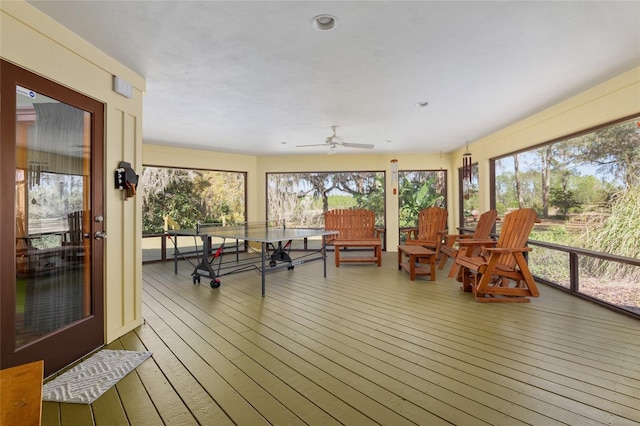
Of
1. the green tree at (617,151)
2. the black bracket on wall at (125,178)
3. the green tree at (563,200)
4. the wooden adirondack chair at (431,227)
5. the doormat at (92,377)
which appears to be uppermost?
the green tree at (617,151)

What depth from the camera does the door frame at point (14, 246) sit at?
1.94m

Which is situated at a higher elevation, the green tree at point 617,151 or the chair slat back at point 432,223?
the green tree at point 617,151

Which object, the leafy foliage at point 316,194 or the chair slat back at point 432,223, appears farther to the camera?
the leafy foliage at point 316,194

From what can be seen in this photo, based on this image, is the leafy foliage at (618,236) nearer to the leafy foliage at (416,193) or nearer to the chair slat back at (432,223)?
the chair slat back at (432,223)

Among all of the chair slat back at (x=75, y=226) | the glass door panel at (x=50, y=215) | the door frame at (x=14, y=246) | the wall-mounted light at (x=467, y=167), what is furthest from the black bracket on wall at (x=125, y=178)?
the wall-mounted light at (x=467, y=167)

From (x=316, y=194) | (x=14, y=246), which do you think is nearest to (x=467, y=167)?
(x=316, y=194)

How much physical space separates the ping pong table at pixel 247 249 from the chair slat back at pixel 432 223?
2148mm

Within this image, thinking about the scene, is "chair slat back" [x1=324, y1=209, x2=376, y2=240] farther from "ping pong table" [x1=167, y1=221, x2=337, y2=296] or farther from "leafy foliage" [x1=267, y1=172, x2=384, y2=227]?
"leafy foliage" [x1=267, y1=172, x2=384, y2=227]

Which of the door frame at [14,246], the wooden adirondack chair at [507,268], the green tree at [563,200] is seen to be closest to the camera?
the door frame at [14,246]

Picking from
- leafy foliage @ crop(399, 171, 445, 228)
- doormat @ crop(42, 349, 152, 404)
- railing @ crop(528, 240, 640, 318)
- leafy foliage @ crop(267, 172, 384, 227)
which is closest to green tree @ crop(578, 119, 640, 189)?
railing @ crop(528, 240, 640, 318)

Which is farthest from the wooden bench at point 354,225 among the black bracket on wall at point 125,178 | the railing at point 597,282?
the black bracket on wall at point 125,178

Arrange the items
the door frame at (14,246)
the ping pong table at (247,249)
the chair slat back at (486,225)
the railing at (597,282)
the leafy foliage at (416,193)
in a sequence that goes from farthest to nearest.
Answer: the leafy foliage at (416,193)
the chair slat back at (486,225)
the ping pong table at (247,249)
the railing at (597,282)
the door frame at (14,246)

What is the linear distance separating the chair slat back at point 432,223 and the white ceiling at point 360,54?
6.82ft

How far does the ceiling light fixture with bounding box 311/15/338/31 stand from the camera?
2.25m
